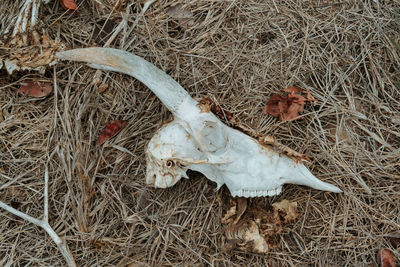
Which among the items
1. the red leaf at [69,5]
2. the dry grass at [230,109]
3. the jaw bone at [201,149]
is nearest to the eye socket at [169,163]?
the jaw bone at [201,149]

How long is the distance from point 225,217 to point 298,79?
1.32 m

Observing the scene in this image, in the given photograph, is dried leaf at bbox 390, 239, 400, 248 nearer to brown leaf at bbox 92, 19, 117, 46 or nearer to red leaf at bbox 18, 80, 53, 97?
brown leaf at bbox 92, 19, 117, 46

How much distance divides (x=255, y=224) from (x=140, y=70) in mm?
1492

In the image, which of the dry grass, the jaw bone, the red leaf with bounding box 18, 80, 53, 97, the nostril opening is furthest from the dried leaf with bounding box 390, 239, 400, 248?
the red leaf with bounding box 18, 80, 53, 97

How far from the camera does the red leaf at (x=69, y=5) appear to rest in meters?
2.93

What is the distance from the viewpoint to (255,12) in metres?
2.99

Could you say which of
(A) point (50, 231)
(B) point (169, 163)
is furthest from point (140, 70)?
(A) point (50, 231)

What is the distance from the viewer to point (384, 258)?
8.84 feet

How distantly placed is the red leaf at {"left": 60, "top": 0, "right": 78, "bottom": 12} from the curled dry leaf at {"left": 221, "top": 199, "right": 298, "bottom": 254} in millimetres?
2159

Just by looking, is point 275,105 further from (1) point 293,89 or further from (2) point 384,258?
(2) point 384,258

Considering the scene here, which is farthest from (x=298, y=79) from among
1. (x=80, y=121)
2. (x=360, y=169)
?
(x=80, y=121)

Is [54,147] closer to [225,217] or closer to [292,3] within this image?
[225,217]

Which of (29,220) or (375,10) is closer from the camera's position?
(29,220)

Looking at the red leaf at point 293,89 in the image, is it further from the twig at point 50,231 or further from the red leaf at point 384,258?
the twig at point 50,231
